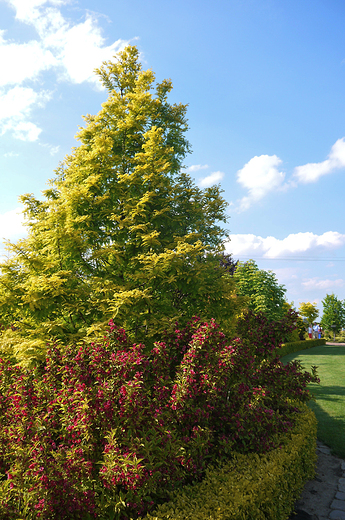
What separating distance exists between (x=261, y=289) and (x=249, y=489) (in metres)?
16.3

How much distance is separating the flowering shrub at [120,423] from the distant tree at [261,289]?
45.3ft

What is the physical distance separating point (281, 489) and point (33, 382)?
4.14 metres

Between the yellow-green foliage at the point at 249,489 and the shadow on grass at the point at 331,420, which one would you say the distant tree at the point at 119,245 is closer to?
the yellow-green foliage at the point at 249,489

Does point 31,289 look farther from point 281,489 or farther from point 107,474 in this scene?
point 281,489

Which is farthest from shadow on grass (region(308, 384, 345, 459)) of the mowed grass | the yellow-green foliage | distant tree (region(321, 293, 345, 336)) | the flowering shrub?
distant tree (region(321, 293, 345, 336))

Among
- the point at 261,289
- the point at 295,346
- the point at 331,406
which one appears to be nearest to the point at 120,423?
the point at 331,406

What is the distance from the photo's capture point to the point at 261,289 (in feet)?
65.6

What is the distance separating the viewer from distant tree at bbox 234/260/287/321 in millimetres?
19609

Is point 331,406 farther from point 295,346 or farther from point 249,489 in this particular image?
point 295,346

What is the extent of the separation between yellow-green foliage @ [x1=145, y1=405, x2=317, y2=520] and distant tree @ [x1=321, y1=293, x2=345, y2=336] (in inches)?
1524

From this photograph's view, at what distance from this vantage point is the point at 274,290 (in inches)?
803

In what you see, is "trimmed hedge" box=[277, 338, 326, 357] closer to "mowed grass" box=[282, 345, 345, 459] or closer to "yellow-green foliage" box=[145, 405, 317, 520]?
"mowed grass" box=[282, 345, 345, 459]

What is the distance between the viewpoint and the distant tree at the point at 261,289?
19609 millimetres

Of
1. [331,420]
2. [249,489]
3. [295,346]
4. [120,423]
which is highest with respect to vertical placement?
[120,423]
